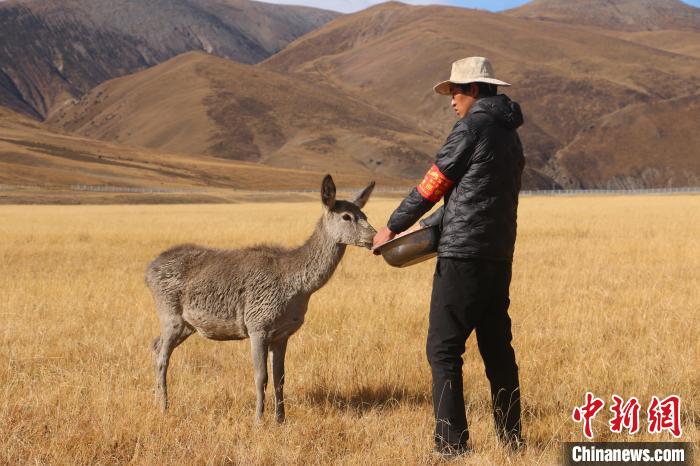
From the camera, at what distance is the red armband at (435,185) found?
19.2 ft

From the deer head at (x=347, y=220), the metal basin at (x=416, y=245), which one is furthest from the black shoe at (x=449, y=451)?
the deer head at (x=347, y=220)

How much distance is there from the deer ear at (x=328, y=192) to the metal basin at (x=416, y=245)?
0.82m

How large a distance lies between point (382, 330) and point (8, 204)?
6864cm

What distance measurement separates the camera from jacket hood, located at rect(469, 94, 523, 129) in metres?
5.92

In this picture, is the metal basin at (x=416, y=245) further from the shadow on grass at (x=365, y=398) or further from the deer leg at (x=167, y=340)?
the deer leg at (x=167, y=340)

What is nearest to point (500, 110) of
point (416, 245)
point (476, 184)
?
point (476, 184)

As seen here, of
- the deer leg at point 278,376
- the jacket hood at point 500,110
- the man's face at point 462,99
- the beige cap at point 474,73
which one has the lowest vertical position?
the deer leg at point 278,376

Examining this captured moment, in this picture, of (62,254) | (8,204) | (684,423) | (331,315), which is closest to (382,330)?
(331,315)

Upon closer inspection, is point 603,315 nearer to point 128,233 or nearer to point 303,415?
point 303,415

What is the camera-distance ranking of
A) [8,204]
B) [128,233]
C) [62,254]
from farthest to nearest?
[8,204], [128,233], [62,254]

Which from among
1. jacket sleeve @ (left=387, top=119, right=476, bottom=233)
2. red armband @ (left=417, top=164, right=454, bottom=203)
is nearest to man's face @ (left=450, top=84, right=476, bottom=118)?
jacket sleeve @ (left=387, top=119, right=476, bottom=233)

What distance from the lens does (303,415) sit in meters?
7.20

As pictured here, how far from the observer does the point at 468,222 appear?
5.85 metres

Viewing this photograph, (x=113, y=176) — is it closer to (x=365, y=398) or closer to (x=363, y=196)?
(x=365, y=398)
